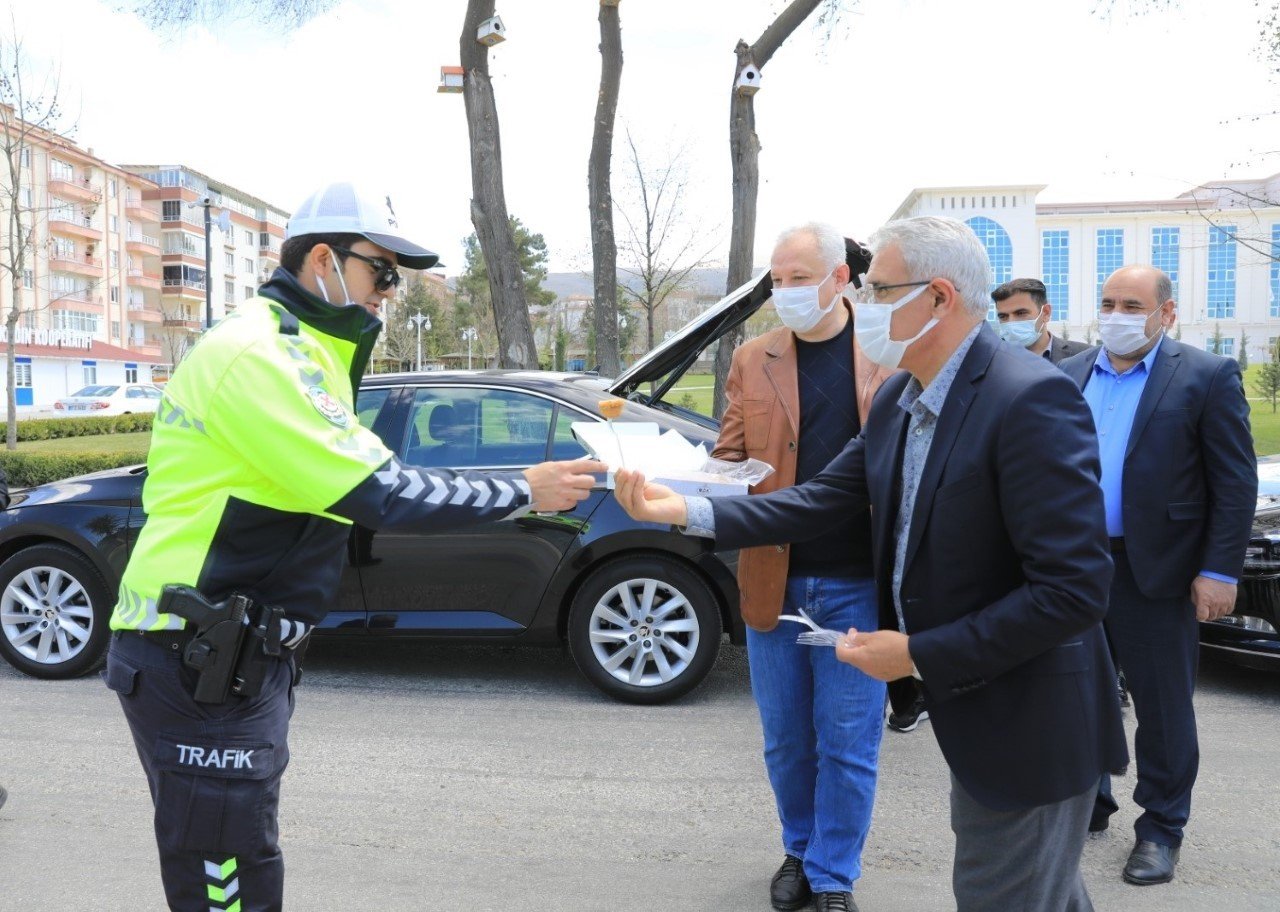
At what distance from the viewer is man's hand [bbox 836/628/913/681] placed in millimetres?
1974

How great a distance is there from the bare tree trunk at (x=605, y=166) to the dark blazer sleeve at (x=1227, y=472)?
8633 millimetres

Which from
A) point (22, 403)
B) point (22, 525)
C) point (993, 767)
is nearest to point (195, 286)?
A: point (22, 403)

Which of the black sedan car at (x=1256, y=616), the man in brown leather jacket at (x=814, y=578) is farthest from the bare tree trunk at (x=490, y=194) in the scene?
the man in brown leather jacket at (x=814, y=578)

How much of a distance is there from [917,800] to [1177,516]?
4.98ft

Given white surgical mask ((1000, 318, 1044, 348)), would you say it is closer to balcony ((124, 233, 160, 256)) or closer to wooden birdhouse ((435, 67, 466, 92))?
wooden birdhouse ((435, 67, 466, 92))

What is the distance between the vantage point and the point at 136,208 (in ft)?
242

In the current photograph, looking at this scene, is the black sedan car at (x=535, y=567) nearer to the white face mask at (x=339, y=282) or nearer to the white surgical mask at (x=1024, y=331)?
the white surgical mask at (x=1024, y=331)

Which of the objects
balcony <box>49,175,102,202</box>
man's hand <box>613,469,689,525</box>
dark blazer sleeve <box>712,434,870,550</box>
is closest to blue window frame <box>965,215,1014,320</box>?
balcony <box>49,175,102,202</box>

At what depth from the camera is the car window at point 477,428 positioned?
18.1ft

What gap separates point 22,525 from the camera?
5.74 metres

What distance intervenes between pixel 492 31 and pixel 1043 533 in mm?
10303

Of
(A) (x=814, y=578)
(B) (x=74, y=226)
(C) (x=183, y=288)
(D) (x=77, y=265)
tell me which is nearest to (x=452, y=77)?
(A) (x=814, y=578)

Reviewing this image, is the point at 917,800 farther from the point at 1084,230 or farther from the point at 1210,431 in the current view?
the point at 1084,230

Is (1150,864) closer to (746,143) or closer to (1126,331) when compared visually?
(1126,331)
